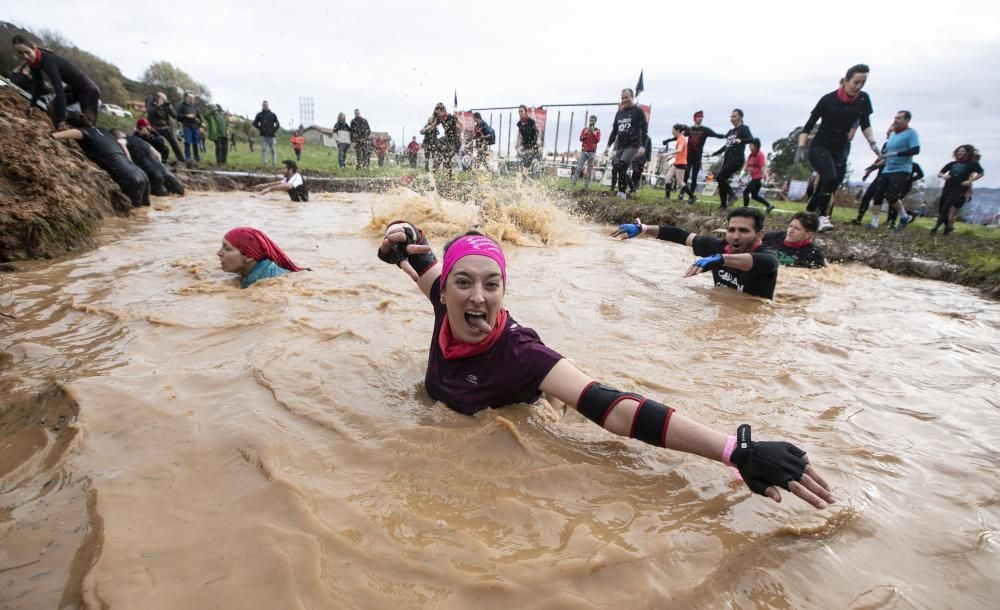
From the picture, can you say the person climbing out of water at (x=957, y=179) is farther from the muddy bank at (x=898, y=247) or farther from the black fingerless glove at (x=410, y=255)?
the black fingerless glove at (x=410, y=255)

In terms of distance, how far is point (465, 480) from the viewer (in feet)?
7.23

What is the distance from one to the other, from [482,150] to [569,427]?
12514 mm

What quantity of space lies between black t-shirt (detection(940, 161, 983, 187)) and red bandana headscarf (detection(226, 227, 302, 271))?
12328 millimetres

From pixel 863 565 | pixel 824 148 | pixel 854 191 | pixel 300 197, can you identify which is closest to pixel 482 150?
pixel 300 197

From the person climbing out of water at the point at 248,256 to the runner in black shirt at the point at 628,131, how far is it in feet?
30.6

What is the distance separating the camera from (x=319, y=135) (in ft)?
164

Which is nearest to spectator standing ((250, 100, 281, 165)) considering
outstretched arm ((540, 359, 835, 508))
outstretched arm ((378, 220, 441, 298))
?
outstretched arm ((378, 220, 441, 298))

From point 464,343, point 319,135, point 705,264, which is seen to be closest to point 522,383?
point 464,343

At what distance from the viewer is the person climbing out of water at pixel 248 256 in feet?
16.9

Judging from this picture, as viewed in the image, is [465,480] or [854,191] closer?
[465,480]

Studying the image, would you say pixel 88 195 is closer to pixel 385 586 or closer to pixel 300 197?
pixel 300 197

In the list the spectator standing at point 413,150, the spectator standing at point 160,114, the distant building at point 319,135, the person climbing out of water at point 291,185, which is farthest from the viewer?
the distant building at point 319,135

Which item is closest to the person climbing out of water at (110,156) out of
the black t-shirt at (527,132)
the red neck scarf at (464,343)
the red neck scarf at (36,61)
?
the red neck scarf at (36,61)

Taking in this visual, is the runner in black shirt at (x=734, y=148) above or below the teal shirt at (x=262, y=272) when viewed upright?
above
